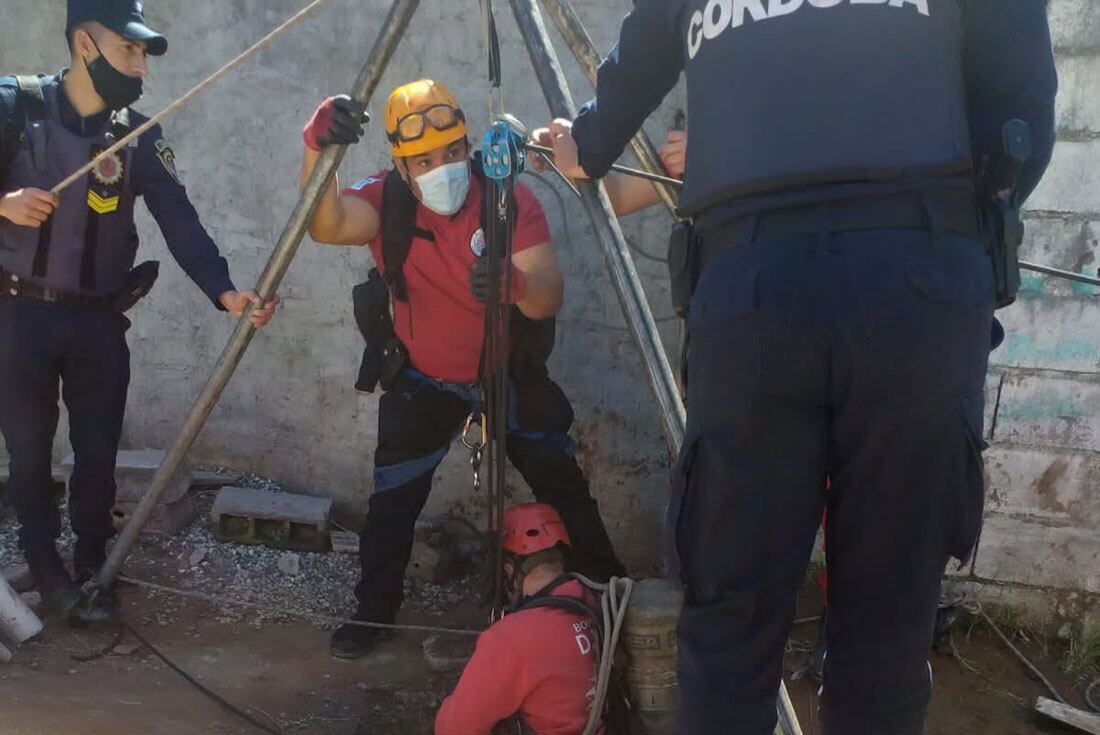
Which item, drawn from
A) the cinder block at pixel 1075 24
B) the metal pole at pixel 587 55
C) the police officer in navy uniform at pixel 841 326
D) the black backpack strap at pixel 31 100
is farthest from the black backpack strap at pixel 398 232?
the cinder block at pixel 1075 24

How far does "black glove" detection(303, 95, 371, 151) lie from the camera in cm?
298

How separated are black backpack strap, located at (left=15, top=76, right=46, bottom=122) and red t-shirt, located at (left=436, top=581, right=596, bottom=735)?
2258 mm

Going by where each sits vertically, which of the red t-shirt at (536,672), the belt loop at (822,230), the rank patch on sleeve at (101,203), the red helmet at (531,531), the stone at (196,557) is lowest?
the stone at (196,557)

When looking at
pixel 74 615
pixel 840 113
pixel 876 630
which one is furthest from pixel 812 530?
pixel 74 615

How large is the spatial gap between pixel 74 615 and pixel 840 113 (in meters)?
3.13

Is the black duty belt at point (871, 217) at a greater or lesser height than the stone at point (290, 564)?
greater

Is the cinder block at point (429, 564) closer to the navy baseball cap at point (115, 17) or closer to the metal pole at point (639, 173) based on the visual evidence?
the metal pole at point (639, 173)

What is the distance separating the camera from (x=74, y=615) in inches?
140

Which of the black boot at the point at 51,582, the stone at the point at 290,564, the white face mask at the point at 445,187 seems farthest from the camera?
the stone at the point at 290,564

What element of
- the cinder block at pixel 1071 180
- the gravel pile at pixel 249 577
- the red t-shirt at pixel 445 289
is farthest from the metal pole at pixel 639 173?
the gravel pile at pixel 249 577

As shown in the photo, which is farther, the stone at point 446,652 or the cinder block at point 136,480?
the cinder block at point 136,480

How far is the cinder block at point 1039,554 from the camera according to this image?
12.3 feet

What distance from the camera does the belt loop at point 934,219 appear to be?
1723mm

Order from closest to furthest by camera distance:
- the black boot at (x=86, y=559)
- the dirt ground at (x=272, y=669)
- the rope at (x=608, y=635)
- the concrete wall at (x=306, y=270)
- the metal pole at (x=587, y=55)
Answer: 1. the rope at (x=608, y=635)
2. the metal pole at (x=587, y=55)
3. the dirt ground at (x=272, y=669)
4. the black boot at (x=86, y=559)
5. the concrete wall at (x=306, y=270)
